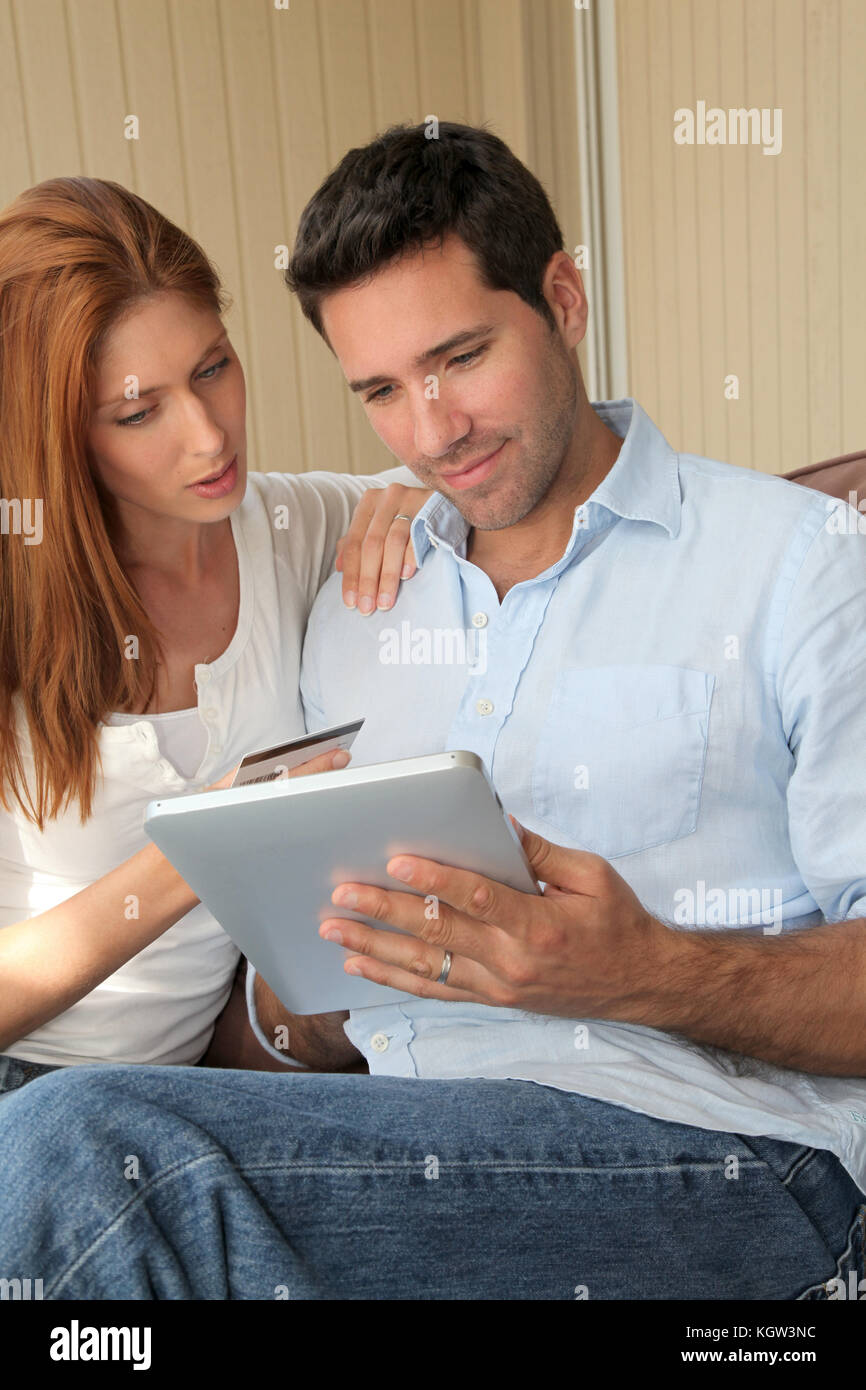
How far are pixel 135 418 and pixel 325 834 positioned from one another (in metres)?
0.65

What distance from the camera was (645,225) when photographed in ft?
10.2

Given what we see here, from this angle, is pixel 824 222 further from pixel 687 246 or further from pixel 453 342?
pixel 453 342

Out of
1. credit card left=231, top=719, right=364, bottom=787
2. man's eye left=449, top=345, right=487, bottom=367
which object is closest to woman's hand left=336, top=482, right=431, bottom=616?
man's eye left=449, top=345, right=487, bottom=367

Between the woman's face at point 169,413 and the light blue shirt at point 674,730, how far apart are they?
304 mm

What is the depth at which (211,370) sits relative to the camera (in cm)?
144

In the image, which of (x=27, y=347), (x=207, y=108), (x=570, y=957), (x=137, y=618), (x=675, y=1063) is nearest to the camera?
(x=570, y=957)

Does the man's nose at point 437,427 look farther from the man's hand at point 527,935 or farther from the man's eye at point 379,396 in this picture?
the man's hand at point 527,935

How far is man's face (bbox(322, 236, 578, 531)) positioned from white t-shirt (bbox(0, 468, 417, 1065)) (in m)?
0.29

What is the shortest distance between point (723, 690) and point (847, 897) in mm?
217

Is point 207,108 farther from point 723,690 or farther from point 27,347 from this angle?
point 723,690

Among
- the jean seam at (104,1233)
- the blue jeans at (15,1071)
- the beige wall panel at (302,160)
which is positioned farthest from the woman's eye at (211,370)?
the beige wall panel at (302,160)

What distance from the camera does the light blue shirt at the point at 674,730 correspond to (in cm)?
114

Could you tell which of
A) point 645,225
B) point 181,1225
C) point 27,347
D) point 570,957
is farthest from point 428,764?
point 645,225
